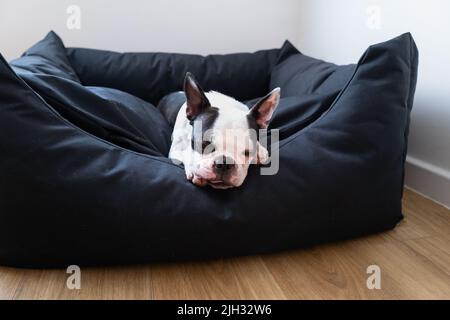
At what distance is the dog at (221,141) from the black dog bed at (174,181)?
1.6 inches

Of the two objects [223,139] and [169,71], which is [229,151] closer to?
[223,139]

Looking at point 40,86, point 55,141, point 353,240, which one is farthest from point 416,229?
point 40,86

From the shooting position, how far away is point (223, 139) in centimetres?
125

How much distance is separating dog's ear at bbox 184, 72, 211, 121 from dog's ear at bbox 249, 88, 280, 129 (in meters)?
0.16

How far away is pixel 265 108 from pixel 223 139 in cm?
21

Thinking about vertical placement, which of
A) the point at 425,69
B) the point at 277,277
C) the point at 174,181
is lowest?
the point at 277,277

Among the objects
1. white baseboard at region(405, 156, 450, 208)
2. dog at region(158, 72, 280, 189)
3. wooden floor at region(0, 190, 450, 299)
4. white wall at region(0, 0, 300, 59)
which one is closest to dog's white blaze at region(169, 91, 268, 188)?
dog at region(158, 72, 280, 189)

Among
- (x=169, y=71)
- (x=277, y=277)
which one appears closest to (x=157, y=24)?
(x=169, y=71)

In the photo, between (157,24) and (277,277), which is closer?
(277,277)

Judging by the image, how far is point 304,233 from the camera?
1262 mm

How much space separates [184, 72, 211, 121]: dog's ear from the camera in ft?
4.32

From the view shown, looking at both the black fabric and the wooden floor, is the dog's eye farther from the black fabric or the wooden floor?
the black fabric

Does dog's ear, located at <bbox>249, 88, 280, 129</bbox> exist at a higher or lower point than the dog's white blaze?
higher

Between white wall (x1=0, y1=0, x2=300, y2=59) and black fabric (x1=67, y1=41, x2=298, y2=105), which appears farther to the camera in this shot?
white wall (x1=0, y1=0, x2=300, y2=59)
